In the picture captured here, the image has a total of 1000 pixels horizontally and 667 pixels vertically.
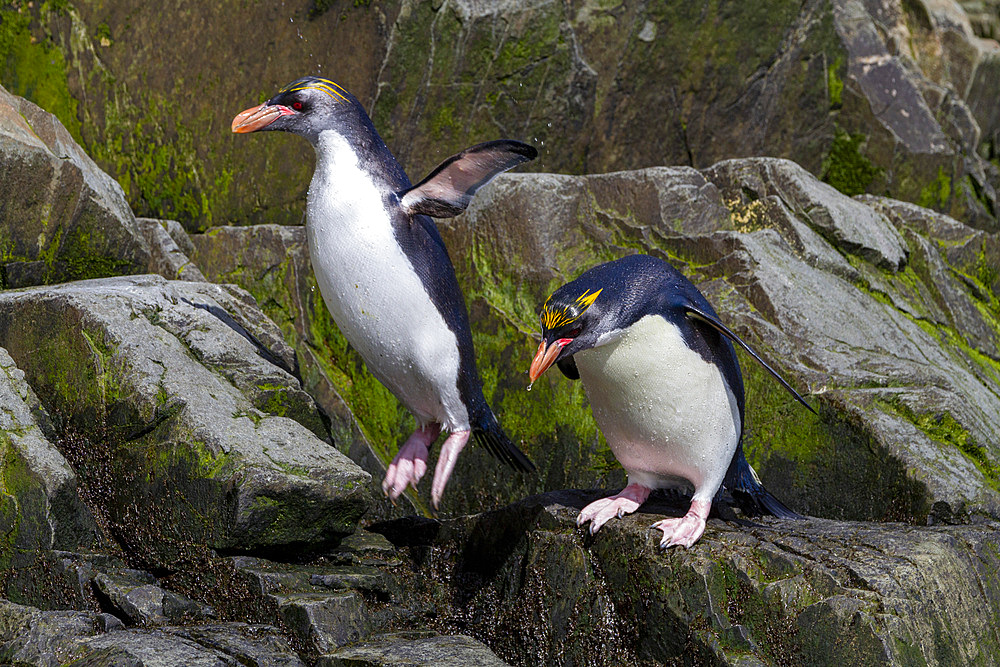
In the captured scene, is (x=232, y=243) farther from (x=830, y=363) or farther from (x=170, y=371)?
(x=830, y=363)

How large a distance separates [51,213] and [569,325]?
9.84 ft

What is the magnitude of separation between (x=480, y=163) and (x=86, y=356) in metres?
1.75

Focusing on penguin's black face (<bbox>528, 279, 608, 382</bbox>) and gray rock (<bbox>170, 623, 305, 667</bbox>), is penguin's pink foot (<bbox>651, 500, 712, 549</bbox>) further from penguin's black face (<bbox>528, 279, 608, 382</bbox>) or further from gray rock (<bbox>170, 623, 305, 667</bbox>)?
gray rock (<bbox>170, 623, 305, 667</bbox>)

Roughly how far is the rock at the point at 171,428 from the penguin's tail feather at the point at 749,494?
140 cm

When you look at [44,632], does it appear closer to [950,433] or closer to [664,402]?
[664,402]

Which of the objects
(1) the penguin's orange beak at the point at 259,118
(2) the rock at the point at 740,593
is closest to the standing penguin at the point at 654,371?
(2) the rock at the point at 740,593

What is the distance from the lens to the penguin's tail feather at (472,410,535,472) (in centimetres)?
427

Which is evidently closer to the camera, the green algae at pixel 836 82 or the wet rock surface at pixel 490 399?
the wet rock surface at pixel 490 399

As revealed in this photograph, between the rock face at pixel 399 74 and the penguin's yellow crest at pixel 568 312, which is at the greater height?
the rock face at pixel 399 74

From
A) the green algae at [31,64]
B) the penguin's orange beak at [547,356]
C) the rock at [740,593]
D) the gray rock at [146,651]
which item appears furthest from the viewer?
the green algae at [31,64]

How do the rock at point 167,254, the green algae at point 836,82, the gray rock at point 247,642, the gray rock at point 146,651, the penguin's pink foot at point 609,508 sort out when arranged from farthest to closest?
the green algae at point 836,82, the rock at point 167,254, the penguin's pink foot at point 609,508, the gray rock at point 247,642, the gray rock at point 146,651

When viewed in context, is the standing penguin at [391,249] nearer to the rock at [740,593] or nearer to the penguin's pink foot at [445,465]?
the penguin's pink foot at [445,465]

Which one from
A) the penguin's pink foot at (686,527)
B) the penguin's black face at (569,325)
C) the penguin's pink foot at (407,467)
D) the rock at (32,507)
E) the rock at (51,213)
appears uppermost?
the rock at (51,213)

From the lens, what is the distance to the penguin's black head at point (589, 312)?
312 centimetres
